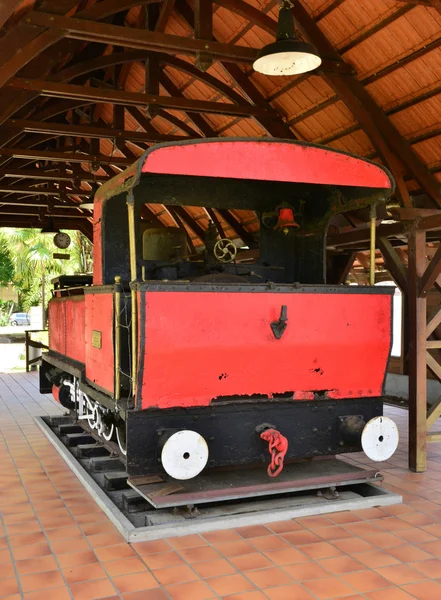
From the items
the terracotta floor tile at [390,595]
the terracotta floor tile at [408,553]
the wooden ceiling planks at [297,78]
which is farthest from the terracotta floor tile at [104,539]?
the wooden ceiling planks at [297,78]

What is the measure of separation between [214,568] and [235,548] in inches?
13.7

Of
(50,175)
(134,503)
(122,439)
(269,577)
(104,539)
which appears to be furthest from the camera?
(50,175)

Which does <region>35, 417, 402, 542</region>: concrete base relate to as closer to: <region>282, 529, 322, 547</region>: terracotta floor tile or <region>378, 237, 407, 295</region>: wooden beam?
<region>282, 529, 322, 547</region>: terracotta floor tile

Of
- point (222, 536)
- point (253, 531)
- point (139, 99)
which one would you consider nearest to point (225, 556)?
point (222, 536)

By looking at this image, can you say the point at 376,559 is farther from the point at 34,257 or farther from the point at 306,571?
the point at 34,257

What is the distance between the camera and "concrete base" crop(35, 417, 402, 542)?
4.54 meters

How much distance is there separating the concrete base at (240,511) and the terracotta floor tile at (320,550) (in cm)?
54

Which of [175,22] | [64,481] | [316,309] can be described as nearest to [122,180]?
[316,309]

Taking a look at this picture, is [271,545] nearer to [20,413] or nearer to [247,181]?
[247,181]

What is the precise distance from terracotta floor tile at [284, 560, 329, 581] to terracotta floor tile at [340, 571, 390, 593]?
0.14 metres

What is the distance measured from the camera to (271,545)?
14.3 ft

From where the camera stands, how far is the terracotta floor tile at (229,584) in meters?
3.70

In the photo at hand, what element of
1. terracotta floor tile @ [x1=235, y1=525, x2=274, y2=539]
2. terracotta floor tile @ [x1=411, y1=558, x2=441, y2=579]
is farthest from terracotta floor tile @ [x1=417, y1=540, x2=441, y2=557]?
terracotta floor tile @ [x1=235, y1=525, x2=274, y2=539]

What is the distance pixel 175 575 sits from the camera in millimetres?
3889
